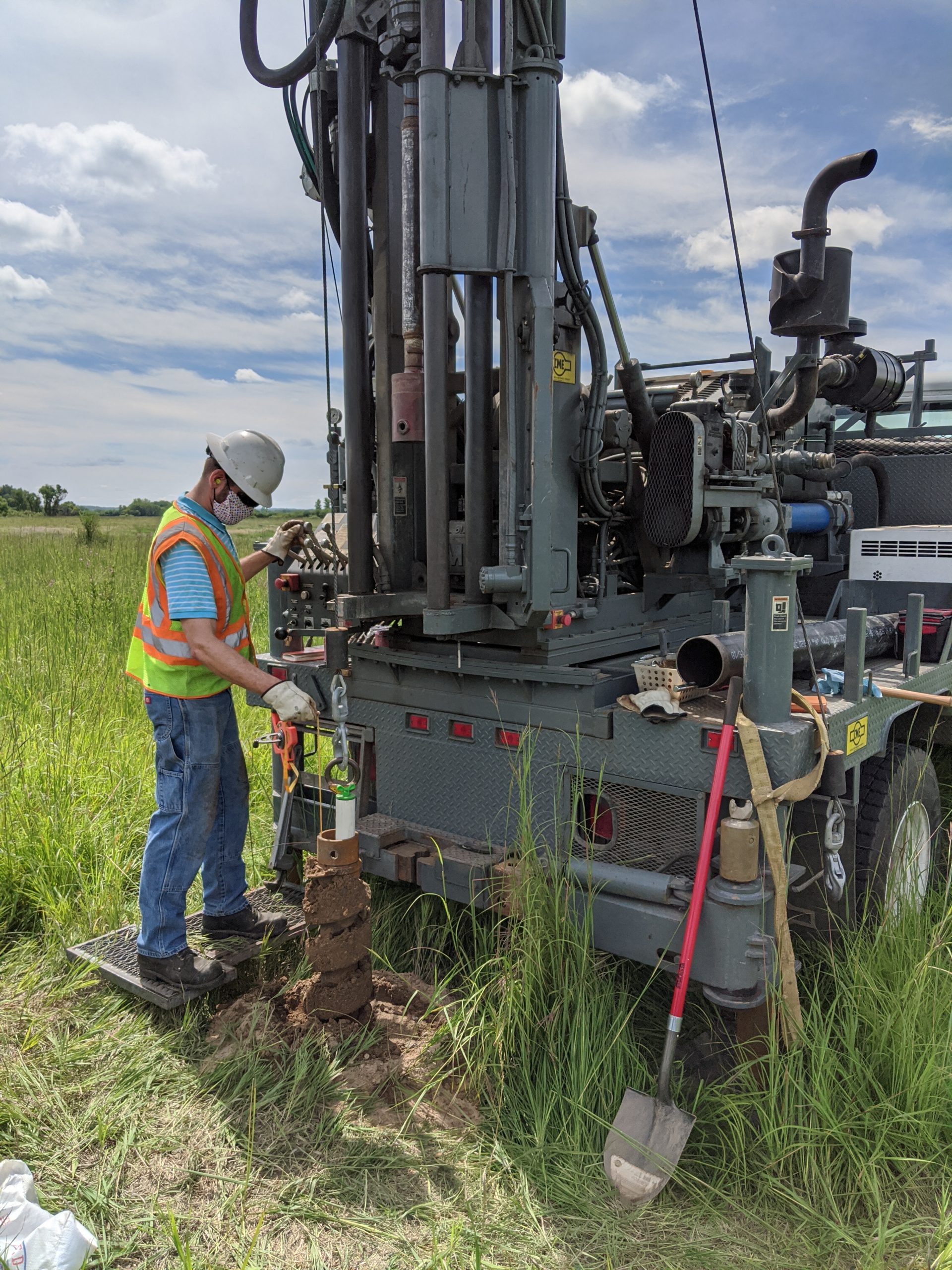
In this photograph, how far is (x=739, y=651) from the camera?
3.30 m

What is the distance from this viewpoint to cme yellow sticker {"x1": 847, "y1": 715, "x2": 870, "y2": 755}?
3.26 meters

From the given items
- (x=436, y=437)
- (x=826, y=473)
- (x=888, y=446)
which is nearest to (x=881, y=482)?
(x=888, y=446)

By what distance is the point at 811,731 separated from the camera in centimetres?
302

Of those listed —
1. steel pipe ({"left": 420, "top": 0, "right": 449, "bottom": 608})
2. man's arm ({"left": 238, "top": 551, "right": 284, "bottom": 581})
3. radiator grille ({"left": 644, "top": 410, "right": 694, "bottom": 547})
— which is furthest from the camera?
man's arm ({"left": 238, "top": 551, "right": 284, "bottom": 581})

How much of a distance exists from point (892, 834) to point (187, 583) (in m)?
2.87

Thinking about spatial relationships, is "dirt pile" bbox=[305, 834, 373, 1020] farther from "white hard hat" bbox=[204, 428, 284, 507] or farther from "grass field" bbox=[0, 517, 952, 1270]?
"white hard hat" bbox=[204, 428, 284, 507]

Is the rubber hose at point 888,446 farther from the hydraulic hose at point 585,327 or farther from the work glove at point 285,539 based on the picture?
the work glove at point 285,539

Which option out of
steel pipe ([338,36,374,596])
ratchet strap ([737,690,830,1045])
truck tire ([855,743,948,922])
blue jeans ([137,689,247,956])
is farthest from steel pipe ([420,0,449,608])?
truck tire ([855,743,948,922])

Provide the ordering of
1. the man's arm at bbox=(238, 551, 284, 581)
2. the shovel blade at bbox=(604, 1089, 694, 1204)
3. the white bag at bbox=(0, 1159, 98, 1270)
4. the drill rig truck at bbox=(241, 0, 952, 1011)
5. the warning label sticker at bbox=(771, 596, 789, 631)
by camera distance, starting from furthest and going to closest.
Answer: the man's arm at bbox=(238, 551, 284, 581), the drill rig truck at bbox=(241, 0, 952, 1011), the warning label sticker at bbox=(771, 596, 789, 631), the shovel blade at bbox=(604, 1089, 694, 1204), the white bag at bbox=(0, 1159, 98, 1270)

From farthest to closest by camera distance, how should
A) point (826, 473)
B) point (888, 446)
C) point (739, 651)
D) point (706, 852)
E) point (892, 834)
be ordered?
point (888, 446) → point (826, 473) → point (892, 834) → point (739, 651) → point (706, 852)

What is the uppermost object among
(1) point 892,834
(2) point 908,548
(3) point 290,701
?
(2) point 908,548

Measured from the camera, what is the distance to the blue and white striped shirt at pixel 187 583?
11.2 ft

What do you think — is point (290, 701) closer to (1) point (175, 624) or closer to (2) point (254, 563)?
(1) point (175, 624)

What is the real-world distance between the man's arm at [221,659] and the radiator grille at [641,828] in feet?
3.88
